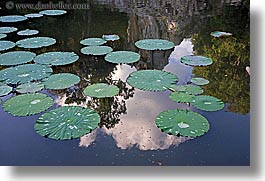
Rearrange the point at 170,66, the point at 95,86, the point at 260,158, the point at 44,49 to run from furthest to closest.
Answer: the point at 44,49, the point at 170,66, the point at 95,86, the point at 260,158

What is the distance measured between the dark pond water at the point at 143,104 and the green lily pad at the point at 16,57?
0.13m

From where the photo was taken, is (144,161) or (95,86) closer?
(144,161)

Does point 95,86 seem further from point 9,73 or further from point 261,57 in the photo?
point 261,57

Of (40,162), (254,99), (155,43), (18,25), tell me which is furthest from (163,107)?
(18,25)

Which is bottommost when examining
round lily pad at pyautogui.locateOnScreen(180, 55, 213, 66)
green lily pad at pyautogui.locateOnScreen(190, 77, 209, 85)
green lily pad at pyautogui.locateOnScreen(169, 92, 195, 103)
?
green lily pad at pyautogui.locateOnScreen(169, 92, 195, 103)

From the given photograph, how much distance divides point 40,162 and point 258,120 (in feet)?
3.08

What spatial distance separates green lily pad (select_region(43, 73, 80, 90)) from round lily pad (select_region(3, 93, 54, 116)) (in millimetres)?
123

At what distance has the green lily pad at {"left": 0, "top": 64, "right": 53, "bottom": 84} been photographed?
6.93 feet

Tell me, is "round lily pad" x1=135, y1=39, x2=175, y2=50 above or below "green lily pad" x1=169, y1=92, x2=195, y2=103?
above

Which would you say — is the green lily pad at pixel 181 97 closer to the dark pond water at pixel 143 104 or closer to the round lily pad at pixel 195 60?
the dark pond water at pixel 143 104

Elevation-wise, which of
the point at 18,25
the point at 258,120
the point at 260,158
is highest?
the point at 18,25

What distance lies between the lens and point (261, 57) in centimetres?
120

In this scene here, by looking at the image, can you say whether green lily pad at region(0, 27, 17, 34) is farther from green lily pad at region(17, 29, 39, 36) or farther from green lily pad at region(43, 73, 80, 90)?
green lily pad at region(43, 73, 80, 90)

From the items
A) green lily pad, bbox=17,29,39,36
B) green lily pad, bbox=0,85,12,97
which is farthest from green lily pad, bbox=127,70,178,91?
green lily pad, bbox=17,29,39,36
